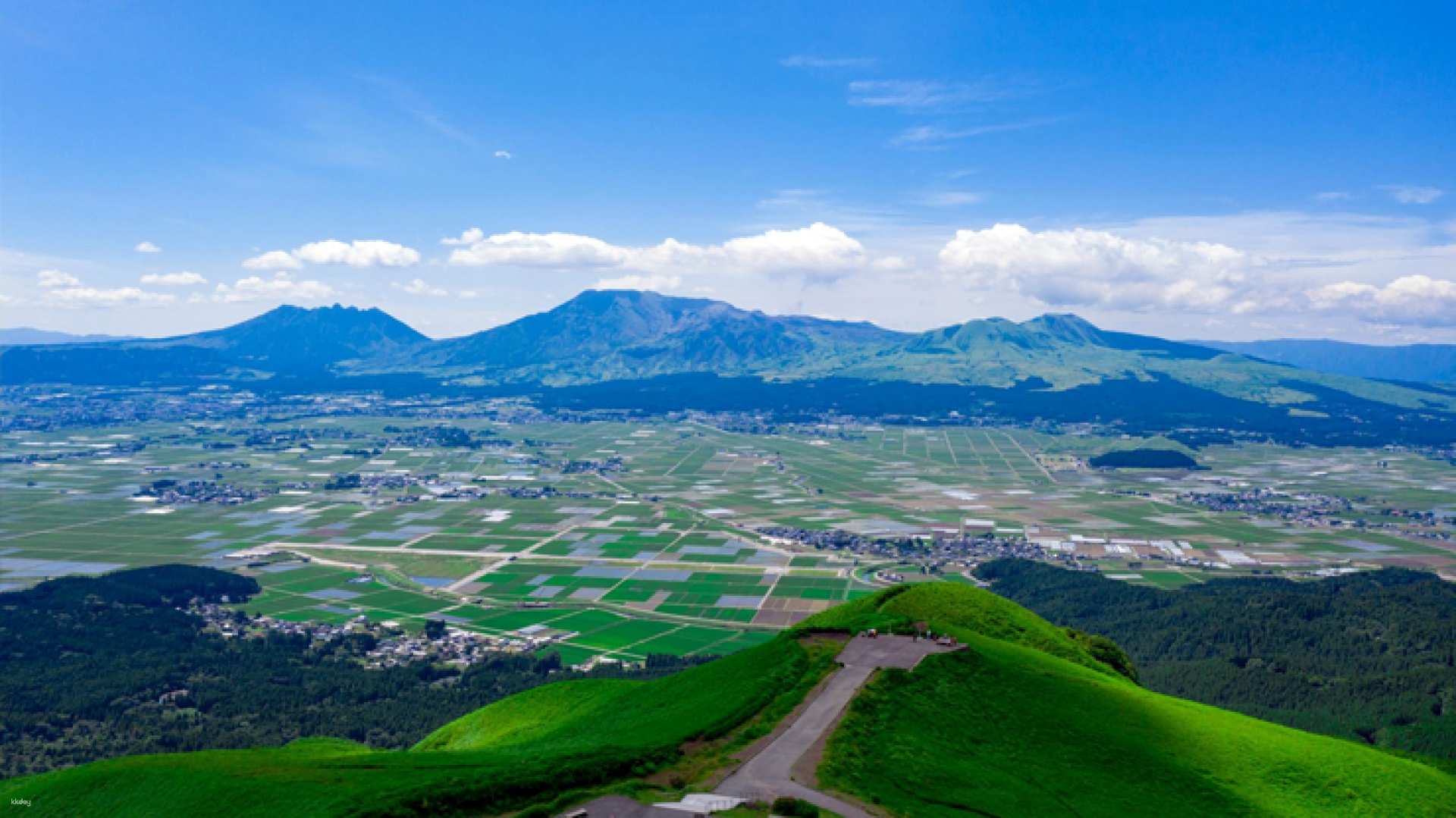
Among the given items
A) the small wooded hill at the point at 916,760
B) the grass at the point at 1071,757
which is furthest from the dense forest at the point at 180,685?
the grass at the point at 1071,757

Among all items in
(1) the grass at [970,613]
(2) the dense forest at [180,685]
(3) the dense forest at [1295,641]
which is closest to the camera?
(1) the grass at [970,613]

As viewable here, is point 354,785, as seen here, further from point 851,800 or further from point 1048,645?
point 1048,645

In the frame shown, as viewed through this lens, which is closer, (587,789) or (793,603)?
(587,789)

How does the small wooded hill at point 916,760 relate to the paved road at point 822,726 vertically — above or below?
below

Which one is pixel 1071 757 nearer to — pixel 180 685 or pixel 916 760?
pixel 916 760

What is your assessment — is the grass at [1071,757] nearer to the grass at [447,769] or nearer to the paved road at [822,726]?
the paved road at [822,726]

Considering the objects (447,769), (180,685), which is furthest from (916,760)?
(180,685)

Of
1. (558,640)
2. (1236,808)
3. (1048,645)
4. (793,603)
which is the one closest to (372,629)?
(558,640)
